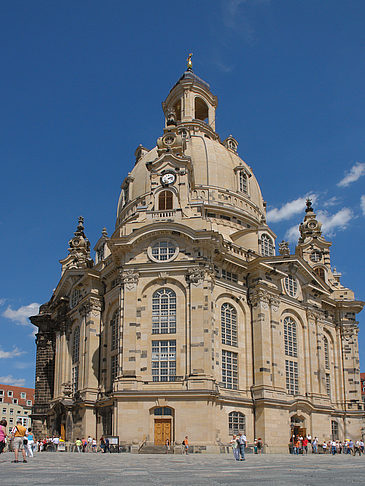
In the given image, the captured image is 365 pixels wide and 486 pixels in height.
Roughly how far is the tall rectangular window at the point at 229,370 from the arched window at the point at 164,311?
5.80 m

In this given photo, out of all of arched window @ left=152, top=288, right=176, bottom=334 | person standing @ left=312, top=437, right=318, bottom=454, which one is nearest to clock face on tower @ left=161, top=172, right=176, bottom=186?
arched window @ left=152, top=288, right=176, bottom=334

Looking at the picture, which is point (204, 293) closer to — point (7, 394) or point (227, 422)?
point (227, 422)

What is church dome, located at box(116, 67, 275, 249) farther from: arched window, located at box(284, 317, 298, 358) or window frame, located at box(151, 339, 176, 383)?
window frame, located at box(151, 339, 176, 383)

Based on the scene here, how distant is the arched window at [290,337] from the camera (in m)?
55.9

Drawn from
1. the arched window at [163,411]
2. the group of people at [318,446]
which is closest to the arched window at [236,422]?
the group of people at [318,446]

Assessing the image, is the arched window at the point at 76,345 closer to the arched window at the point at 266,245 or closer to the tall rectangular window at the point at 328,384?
the arched window at the point at 266,245

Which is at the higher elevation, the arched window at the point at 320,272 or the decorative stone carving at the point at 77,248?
the decorative stone carving at the point at 77,248

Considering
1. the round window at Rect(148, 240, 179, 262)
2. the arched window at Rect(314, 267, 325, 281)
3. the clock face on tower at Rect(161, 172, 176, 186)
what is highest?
the clock face on tower at Rect(161, 172, 176, 186)

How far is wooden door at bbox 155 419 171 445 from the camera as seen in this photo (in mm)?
44594

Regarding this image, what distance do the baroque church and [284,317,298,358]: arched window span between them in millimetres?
104

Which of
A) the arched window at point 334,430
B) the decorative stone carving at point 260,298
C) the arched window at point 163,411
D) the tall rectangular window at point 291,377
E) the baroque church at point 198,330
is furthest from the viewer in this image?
the arched window at point 334,430

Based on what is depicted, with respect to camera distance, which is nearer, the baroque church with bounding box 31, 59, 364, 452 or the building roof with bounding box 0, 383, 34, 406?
the baroque church with bounding box 31, 59, 364, 452

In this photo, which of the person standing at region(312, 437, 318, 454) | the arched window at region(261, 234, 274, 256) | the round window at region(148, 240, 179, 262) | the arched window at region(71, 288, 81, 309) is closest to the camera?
the round window at region(148, 240, 179, 262)

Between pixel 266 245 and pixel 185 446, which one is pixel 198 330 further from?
pixel 266 245
